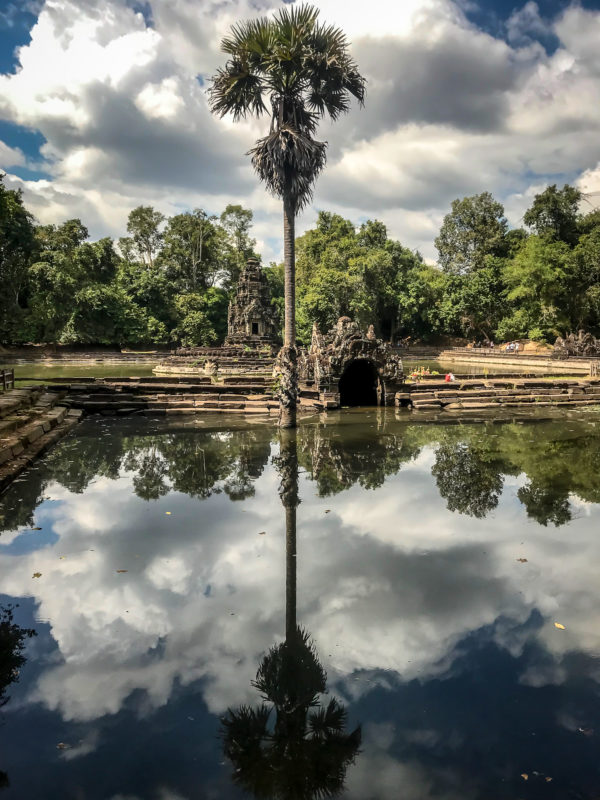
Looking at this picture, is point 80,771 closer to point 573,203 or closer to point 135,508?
→ point 135,508

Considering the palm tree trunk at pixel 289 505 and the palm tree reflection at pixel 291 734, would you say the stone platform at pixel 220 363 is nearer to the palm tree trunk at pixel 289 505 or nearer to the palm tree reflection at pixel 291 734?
the palm tree trunk at pixel 289 505

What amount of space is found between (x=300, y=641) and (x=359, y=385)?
57.3 feet

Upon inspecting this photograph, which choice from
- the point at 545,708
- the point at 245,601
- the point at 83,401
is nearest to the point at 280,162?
the point at 83,401

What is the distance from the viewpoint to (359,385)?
70.6ft

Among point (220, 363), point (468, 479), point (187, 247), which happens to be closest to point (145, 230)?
point (187, 247)

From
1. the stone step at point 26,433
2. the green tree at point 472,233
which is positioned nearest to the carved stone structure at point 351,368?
the stone step at point 26,433

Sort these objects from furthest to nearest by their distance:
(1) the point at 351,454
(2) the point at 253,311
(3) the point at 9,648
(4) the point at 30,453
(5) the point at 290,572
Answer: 1. (2) the point at 253,311
2. (1) the point at 351,454
3. (4) the point at 30,453
4. (5) the point at 290,572
5. (3) the point at 9,648

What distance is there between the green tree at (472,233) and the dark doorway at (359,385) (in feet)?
139

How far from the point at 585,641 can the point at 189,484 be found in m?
6.49

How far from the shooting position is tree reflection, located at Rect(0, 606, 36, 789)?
3.95 m

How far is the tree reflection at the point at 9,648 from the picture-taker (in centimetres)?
395

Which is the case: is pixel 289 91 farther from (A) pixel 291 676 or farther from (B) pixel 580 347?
(B) pixel 580 347

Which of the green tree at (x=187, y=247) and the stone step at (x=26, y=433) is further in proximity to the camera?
the green tree at (x=187, y=247)

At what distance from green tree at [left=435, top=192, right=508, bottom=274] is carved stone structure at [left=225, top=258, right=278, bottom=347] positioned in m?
24.8
